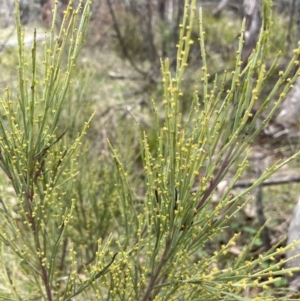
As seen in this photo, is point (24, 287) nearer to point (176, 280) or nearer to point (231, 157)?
point (176, 280)

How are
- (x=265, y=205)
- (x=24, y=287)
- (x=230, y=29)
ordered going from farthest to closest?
(x=230, y=29) < (x=265, y=205) < (x=24, y=287)

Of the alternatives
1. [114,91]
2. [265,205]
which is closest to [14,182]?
[265,205]

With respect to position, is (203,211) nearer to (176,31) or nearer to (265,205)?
(265,205)

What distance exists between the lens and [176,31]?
440 cm

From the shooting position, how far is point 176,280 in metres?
1.20

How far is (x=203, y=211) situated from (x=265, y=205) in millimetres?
2221

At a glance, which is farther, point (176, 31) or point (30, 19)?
point (30, 19)

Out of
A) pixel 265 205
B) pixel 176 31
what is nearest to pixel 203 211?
pixel 265 205

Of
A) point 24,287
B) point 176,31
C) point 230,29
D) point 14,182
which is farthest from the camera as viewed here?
point 230,29

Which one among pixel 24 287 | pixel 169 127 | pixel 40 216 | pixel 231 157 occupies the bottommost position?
pixel 24 287

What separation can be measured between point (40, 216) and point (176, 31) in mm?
3521

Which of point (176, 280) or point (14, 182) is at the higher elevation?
point (14, 182)

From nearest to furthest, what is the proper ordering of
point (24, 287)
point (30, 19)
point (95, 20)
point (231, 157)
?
Answer: point (231, 157)
point (24, 287)
point (95, 20)
point (30, 19)

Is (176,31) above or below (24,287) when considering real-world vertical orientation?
above
